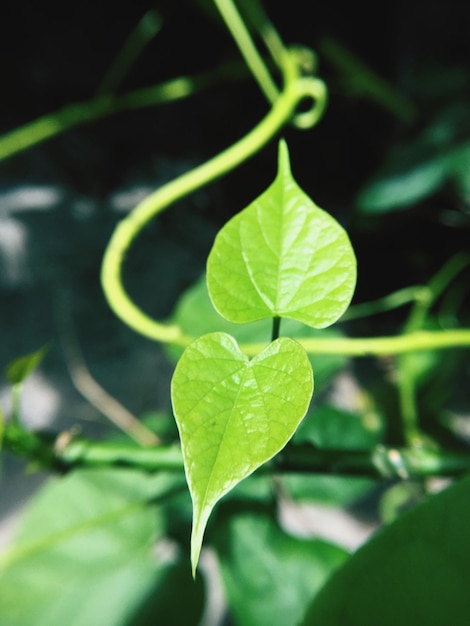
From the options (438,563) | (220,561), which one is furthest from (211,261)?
(220,561)

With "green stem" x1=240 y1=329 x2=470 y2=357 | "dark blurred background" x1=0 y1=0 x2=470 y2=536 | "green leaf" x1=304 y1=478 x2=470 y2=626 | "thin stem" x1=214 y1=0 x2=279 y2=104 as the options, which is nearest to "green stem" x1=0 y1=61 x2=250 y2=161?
"dark blurred background" x1=0 y1=0 x2=470 y2=536

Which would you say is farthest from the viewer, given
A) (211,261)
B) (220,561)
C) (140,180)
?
(140,180)

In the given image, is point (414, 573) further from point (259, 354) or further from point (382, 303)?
point (382, 303)

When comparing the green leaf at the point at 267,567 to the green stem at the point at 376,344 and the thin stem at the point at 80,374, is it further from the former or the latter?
the thin stem at the point at 80,374

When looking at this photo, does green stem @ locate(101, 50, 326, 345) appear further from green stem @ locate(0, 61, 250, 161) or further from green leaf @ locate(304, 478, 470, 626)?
green stem @ locate(0, 61, 250, 161)

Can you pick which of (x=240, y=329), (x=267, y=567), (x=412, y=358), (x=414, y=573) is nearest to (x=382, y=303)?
(x=412, y=358)

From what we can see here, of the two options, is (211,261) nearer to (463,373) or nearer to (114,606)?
(114,606)

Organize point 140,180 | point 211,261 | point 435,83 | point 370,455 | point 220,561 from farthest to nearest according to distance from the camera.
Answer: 1. point 140,180
2. point 435,83
3. point 220,561
4. point 370,455
5. point 211,261
